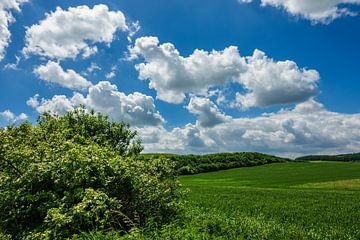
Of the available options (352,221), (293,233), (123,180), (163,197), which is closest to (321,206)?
(352,221)

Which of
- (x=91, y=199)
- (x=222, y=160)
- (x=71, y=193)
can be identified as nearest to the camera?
(x=91, y=199)

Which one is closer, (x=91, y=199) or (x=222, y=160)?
(x=91, y=199)

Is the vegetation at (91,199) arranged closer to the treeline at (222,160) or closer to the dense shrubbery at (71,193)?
the dense shrubbery at (71,193)

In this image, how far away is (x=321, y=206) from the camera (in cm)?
2548

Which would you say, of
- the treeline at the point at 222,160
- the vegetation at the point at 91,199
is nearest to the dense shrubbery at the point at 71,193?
the vegetation at the point at 91,199

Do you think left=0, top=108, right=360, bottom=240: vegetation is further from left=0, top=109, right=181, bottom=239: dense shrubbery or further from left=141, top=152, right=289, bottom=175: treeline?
left=141, top=152, right=289, bottom=175: treeline

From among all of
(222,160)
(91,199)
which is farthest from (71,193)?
(222,160)

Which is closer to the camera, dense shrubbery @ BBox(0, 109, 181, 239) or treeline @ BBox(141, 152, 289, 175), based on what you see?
dense shrubbery @ BBox(0, 109, 181, 239)

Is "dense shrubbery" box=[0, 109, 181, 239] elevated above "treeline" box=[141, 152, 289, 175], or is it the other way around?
"treeline" box=[141, 152, 289, 175]

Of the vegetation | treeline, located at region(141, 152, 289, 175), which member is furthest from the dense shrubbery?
treeline, located at region(141, 152, 289, 175)

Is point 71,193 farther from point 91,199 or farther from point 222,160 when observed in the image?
point 222,160

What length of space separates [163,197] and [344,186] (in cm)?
4498

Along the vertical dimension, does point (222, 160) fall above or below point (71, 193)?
above

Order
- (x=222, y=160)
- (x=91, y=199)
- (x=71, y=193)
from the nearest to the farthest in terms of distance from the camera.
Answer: (x=91, y=199) → (x=71, y=193) → (x=222, y=160)
